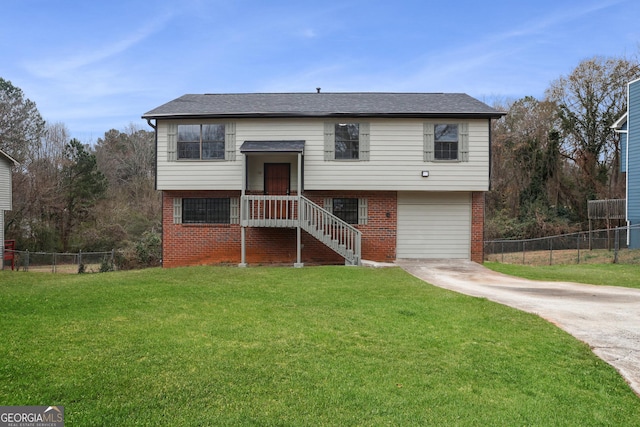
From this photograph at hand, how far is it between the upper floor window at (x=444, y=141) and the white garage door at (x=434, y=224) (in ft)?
4.52

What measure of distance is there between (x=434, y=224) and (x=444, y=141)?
9.61 ft

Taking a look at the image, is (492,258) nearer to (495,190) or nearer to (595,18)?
(595,18)

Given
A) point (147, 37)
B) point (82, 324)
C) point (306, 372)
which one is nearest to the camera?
point (306, 372)

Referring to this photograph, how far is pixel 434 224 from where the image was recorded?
16109 mm

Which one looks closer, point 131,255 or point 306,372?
point 306,372

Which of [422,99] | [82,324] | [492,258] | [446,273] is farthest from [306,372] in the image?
[492,258]

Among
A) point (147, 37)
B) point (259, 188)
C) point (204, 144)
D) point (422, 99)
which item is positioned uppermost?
point (147, 37)

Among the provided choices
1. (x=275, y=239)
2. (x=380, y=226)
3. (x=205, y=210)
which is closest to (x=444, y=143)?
(x=380, y=226)

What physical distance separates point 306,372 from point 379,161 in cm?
1173

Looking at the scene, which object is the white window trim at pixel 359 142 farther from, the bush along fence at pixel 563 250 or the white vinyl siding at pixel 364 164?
the bush along fence at pixel 563 250

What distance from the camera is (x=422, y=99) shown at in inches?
677

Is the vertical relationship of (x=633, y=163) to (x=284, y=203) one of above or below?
above

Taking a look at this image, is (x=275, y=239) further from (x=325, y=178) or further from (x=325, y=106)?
(x=325, y=106)

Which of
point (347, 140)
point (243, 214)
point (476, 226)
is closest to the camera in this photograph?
point (243, 214)
